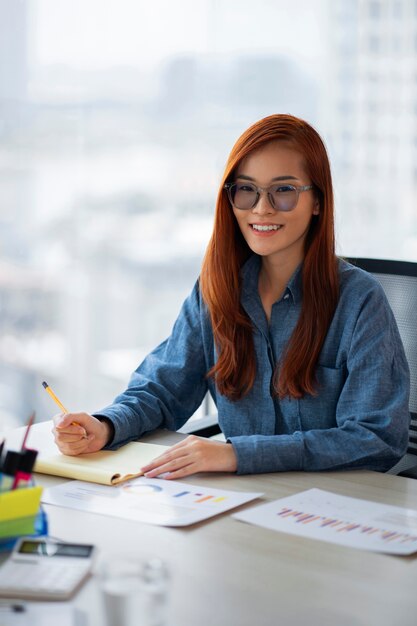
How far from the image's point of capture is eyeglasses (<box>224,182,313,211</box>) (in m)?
2.00

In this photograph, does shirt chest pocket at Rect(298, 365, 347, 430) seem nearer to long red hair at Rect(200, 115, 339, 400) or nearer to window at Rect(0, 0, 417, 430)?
long red hair at Rect(200, 115, 339, 400)

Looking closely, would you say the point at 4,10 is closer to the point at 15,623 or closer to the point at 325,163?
the point at 325,163

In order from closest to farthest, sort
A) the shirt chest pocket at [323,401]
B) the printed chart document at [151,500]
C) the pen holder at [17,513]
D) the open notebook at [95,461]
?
the pen holder at [17,513], the printed chart document at [151,500], the open notebook at [95,461], the shirt chest pocket at [323,401]

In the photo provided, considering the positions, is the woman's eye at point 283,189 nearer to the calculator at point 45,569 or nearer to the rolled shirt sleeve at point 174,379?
the rolled shirt sleeve at point 174,379

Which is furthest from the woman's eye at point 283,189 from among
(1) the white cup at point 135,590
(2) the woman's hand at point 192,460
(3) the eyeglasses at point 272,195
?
(1) the white cup at point 135,590

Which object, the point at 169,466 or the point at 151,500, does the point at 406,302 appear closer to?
the point at 169,466

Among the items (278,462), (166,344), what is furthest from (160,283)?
(278,462)

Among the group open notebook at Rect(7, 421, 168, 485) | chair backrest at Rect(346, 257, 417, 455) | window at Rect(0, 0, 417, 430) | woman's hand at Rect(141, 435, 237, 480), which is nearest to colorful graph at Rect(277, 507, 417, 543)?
woman's hand at Rect(141, 435, 237, 480)

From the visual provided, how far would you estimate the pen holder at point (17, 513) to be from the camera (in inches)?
51.0

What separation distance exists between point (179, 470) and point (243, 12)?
2.76 metres

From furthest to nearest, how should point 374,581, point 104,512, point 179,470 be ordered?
point 179,470
point 104,512
point 374,581

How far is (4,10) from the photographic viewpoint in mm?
3066

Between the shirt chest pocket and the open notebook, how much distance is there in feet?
1.15

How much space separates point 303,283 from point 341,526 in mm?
749
